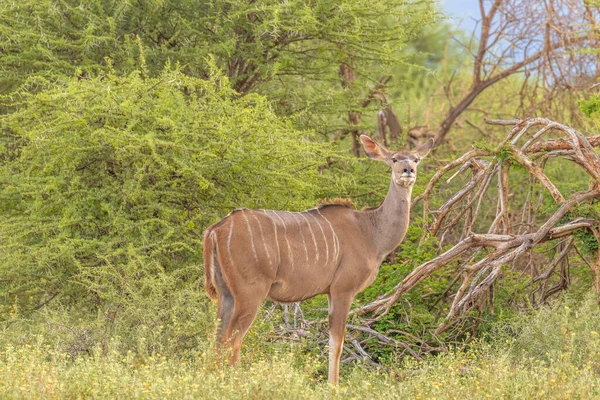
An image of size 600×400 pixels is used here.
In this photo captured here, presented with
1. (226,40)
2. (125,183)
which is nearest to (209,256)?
(125,183)

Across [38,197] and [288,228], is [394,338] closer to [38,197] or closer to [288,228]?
[288,228]

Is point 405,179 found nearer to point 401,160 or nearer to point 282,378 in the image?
point 401,160

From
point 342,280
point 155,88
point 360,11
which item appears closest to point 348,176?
point 360,11

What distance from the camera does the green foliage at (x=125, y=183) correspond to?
841cm

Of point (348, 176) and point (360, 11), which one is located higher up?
point (360, 11)

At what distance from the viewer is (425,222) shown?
763 centimetres

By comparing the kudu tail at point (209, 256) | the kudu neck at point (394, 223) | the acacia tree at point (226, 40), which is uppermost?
the acacia tree at point (226, 40)

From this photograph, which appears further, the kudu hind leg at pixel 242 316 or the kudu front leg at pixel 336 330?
the kudu front leg at pixel 336 330

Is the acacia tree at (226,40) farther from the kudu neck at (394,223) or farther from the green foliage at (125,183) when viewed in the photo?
the kudu neck at (394,223)

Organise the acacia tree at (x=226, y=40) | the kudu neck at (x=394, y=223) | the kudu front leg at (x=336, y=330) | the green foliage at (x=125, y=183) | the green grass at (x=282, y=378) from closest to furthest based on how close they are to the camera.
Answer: the green grass at (x=282, y=378) → the kudu front leg at (x=336, y=330) → the kudu neck at (x=394, y=223) → the green foliage at (x=125, y=183) → the acacia tree at (x=226, y=40)

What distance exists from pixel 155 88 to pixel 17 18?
2737 mm

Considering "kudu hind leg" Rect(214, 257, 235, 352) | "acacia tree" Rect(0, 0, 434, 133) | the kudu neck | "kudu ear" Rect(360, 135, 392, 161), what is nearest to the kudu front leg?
the kudu neck

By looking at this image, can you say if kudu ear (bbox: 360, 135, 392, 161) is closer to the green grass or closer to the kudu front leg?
the kudu front leg

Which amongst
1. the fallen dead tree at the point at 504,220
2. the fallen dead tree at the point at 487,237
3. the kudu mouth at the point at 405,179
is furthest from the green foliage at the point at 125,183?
the kudu mouth at the point at 405,179
